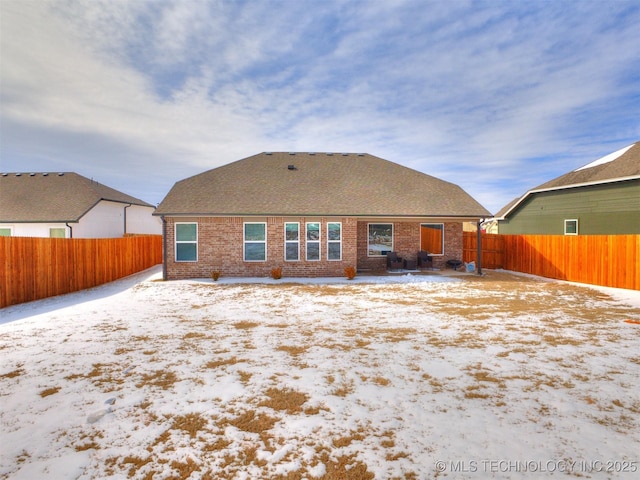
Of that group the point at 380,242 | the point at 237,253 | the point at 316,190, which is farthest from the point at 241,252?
Answer: the point at 380,242

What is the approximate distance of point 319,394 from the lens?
13.8ft

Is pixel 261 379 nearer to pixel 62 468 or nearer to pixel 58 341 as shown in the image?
pixel 62 468

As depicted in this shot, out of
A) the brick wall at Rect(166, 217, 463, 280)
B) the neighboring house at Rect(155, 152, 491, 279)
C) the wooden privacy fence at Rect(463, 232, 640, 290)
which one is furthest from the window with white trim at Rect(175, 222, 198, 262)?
the wooden privacy fence at Rect(463, 232, 640, 290)

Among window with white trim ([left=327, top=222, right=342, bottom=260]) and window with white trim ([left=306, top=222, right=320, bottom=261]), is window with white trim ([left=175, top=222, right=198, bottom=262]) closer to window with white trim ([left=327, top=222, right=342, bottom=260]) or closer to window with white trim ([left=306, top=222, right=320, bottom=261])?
window with white trim ([left=306, top=222, right=320, bottom=261])

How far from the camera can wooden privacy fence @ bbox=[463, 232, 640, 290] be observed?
40.4 feet

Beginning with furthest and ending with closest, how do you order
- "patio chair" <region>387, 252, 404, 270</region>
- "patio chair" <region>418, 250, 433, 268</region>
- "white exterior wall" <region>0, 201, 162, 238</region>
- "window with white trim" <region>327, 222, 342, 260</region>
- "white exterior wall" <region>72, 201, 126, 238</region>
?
1. "white exterior wall" <region>72, 201, 126, 238</region>
2. "white exterior wall" <region>0, 201, 162, 238</region>
3. "patio chair" <region>418, 250, 433, 268</region>
4. "patio chair" <region>387, 252, 404, 270</region>
5. "window with white trim" <region>327, 222, 342, 260</region>

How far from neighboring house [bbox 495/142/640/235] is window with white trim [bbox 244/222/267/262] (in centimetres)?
1808

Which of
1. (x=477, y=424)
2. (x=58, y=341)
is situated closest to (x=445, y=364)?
(x=477, y=424)

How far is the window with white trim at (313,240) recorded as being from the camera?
15.5 metres

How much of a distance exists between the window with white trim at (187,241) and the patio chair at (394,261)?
9650mm

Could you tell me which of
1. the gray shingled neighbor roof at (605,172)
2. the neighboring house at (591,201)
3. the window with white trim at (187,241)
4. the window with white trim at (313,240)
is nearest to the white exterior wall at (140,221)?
the window with white trim at (187,241)

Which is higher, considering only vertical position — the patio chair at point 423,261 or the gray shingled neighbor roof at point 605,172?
the gray shingled neighbor roof at point 605,172

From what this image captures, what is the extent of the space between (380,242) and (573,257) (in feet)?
28.5

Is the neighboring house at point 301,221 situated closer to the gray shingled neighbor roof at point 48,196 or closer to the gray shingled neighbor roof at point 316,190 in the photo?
the gray shingled neighbor roof at point 316,190
